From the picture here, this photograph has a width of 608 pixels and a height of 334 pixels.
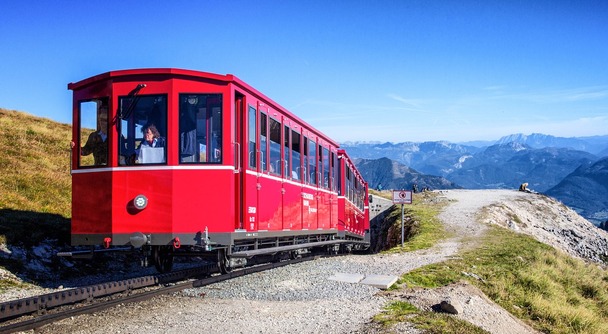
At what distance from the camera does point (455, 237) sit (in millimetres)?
25781

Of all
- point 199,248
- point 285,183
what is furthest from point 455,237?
point 199,248

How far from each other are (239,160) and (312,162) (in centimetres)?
566

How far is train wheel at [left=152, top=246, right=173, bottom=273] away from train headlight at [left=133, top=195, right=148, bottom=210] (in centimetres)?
141

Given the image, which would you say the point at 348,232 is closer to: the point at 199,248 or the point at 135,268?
the point at 135,268

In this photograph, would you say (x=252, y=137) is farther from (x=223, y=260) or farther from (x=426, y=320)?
(x=426, y=320)

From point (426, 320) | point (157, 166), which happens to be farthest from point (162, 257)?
point (426, 320)

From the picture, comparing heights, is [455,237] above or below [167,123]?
below

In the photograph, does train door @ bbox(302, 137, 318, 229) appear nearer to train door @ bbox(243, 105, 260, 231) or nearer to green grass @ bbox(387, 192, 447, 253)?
train door @ bbox(243, 105, 260, 231)

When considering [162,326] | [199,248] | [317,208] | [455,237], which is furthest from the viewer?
[455,237]

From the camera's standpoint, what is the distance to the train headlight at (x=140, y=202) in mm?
10523

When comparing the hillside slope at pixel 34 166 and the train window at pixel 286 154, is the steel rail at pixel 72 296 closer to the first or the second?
the train window at pixel 286 154

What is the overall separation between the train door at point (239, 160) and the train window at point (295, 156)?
3419 mm

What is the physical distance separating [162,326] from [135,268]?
8.39 m

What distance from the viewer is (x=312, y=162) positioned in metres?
16.6
